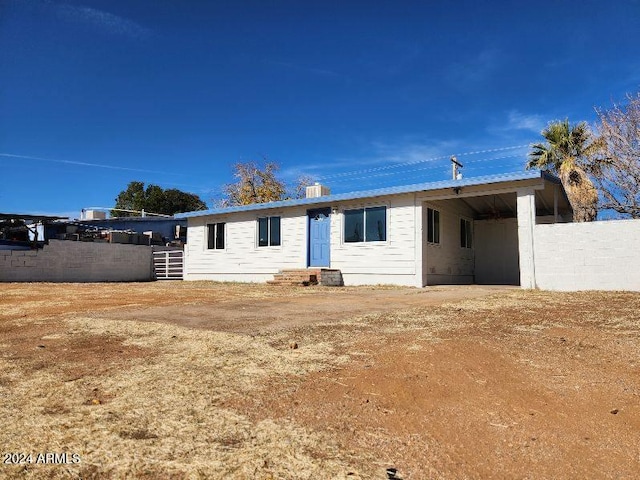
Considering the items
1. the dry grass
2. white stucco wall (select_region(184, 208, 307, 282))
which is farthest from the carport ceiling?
the dry grass

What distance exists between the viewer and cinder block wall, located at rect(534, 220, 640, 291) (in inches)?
390

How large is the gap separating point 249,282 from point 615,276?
12479 mm

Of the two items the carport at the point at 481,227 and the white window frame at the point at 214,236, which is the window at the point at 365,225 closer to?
the carport at the point at 481,227

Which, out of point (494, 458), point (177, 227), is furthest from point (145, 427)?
point (177, 227)

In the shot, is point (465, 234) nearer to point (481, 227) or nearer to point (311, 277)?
point (481, 227)

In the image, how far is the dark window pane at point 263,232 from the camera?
1744 centimetres

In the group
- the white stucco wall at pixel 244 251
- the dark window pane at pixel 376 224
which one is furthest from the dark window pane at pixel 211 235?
the dark window pane at pixel 376 224

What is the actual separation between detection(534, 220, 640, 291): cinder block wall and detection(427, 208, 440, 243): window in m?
3.87

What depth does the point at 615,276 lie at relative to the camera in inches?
396

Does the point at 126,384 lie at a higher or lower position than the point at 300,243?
lower

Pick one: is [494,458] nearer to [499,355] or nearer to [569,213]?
[499,355]

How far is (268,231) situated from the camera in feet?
57.1

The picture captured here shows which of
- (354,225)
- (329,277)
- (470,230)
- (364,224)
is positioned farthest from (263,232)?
(470,230)

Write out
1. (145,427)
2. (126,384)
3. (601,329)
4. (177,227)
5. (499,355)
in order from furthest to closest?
(177,227) → (601,329) → (499,355) → (126,384) → (145,427)
